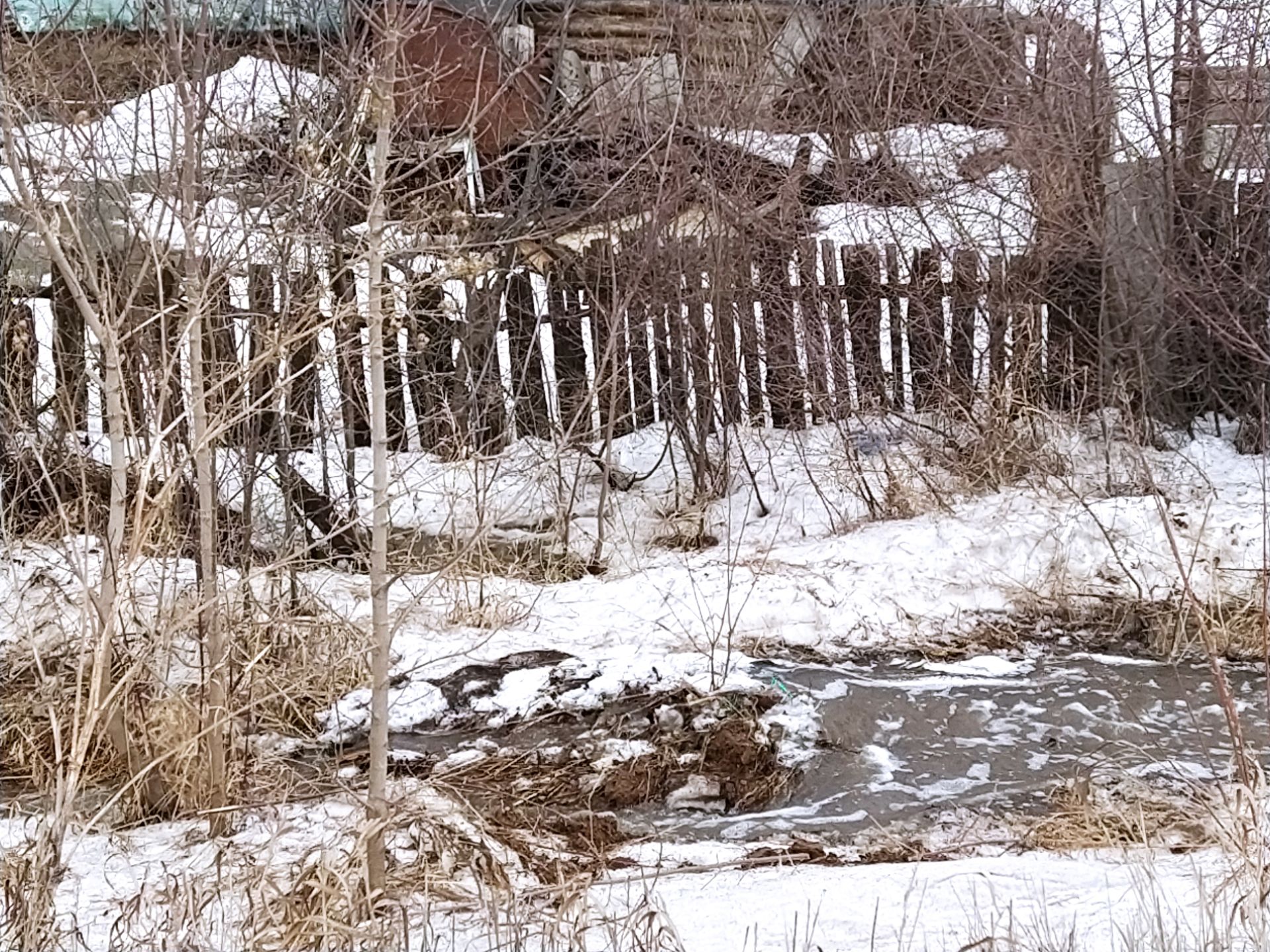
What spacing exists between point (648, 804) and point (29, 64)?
154 inches

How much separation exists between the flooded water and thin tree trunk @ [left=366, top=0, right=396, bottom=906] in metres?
1.67

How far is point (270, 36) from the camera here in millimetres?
5832

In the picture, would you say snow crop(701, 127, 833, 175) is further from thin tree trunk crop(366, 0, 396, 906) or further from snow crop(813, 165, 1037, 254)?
thin tree trunk crop(366, 0, 396, 906)

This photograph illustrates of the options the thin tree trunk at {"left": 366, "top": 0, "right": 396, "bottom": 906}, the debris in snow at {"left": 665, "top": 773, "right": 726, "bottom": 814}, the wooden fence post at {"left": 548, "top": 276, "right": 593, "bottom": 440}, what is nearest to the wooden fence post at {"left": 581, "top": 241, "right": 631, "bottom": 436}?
the wooden fence post at {"left": 548, "top": 276, "right": 593, "bottom": 440}

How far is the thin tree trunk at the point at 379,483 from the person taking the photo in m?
2.81

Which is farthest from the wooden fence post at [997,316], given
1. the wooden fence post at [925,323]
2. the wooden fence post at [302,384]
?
the wooden fence post at [302,384]

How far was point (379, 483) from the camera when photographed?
2.87m

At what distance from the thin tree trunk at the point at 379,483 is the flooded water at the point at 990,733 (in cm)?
167

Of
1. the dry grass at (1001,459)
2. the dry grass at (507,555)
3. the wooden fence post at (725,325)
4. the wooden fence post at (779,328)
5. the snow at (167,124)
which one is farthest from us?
the wooden fence post at (779,328)

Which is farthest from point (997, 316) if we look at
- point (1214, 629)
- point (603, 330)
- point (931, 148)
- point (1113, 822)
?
point (1113, 822)

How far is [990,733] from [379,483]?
3.39 m

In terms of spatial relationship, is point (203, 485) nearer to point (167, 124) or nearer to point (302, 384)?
point (167, 124)

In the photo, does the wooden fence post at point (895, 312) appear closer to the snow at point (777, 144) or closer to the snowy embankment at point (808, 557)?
the snowy embankment at point (808, 557)

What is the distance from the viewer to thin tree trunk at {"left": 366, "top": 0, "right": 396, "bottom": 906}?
9.23ft
